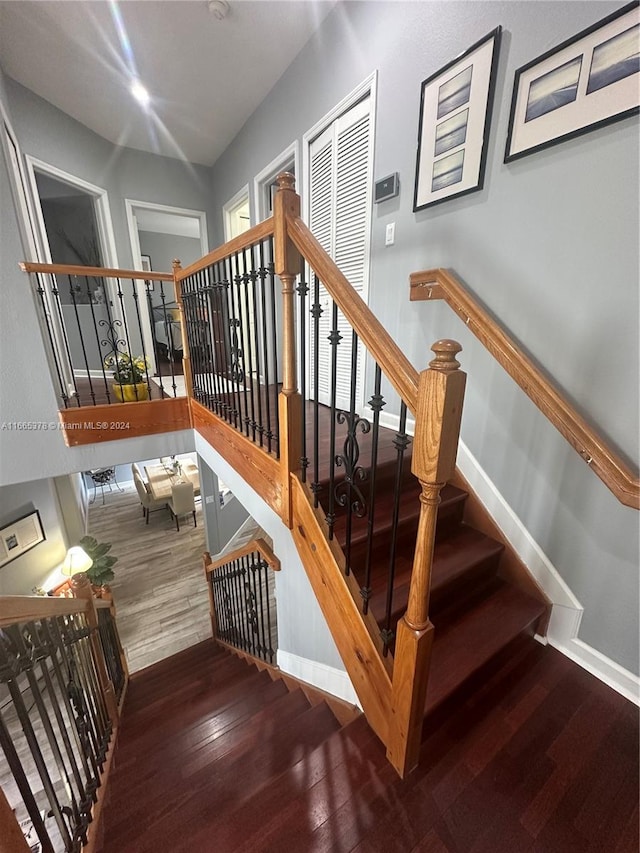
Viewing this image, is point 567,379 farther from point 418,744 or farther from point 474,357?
point 418,744

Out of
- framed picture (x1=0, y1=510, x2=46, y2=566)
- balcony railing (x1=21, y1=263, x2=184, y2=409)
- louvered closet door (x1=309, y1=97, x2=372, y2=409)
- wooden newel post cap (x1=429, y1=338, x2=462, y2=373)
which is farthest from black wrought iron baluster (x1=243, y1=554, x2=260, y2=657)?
framed picture (x1=0, y1=510, x2=46, y2=566)

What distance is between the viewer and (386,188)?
199 cm

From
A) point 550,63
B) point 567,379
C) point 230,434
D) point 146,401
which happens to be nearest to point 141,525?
point 146,401

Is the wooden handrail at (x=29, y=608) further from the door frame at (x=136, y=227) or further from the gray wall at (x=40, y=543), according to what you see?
the gray wall at (x=40, y=543)

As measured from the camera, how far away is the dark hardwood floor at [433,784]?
2.99 ft

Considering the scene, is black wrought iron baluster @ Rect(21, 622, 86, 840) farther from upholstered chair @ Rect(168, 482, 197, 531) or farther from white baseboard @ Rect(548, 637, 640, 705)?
upholstered chair @ Rect(168, 482, 197, 531)

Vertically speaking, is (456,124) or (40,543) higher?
(456,124)

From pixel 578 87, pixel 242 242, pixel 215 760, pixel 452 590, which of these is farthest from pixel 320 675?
pixel 578 87

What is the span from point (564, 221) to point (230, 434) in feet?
6.01

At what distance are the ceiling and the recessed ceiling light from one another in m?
0.05

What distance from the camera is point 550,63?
1258mm

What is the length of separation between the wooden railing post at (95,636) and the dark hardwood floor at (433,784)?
416 mm

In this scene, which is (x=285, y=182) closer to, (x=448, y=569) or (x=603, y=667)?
(x=448, y=569)

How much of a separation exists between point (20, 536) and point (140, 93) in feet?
14.9
